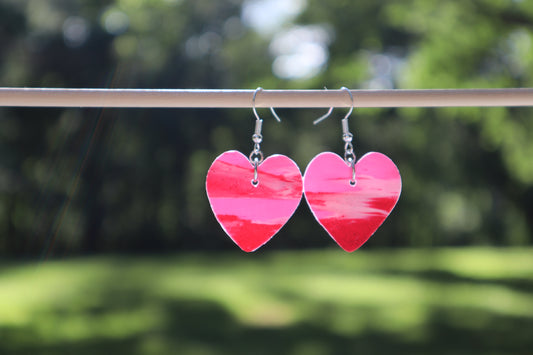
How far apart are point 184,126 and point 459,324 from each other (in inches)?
393

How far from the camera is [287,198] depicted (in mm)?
1163

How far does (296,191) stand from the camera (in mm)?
1157

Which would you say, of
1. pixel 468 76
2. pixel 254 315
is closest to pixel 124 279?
pixel 254 315

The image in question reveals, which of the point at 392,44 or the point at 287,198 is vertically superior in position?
the point at 392,44

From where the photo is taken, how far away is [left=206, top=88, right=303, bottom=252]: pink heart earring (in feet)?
3.75

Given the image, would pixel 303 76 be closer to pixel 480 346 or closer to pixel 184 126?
pixel 480 346

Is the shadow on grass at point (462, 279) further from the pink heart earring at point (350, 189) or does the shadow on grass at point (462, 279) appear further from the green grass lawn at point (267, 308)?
the pink heart earring at point (350, 189)

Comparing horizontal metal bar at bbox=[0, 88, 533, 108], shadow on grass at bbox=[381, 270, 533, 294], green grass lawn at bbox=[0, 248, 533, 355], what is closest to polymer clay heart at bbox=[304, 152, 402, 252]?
horizontal metal bar at bbox=[0, 88, 533, 108]

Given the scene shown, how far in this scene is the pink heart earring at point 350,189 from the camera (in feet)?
3.85

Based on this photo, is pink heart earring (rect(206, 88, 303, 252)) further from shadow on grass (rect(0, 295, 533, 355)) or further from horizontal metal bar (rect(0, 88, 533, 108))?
shadow on grass (rect(0, 295, 533, 355))

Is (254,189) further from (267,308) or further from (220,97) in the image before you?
(267,308)

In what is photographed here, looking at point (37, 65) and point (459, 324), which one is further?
point (37, 65)

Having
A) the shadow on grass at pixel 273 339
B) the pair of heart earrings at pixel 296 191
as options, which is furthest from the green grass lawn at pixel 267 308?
the pair of heart earrings at pixel 296 191

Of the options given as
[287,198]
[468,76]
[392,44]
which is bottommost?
[287,198]
